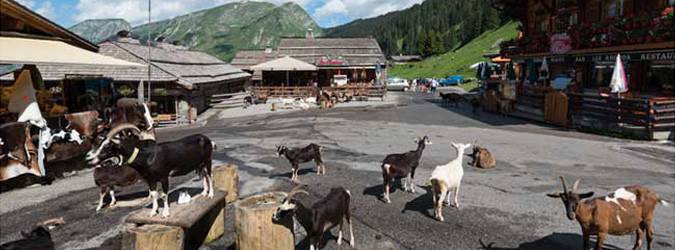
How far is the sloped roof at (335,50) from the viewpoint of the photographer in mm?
48947

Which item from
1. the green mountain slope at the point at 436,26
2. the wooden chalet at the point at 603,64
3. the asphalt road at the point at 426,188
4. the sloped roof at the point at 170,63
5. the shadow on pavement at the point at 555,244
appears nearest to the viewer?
the shadow on pavement at the point at 555,244

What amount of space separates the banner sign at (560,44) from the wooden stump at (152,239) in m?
26.4

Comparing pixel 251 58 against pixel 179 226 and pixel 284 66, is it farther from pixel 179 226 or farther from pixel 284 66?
pixel 179 226

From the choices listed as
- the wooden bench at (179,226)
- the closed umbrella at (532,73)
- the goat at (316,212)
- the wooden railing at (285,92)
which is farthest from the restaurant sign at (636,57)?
the wooden railing at (285,92)

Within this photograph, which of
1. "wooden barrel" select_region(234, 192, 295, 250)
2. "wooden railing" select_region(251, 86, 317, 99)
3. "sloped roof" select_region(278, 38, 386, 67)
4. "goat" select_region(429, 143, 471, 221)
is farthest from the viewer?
"sloped roof" select_region(278, 38, 386, 67)

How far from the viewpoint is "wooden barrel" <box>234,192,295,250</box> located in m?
6.22

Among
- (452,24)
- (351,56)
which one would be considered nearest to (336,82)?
(351,56)

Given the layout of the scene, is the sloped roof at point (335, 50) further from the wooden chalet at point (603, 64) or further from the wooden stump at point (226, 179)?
the wooden stump at point (226, 179)

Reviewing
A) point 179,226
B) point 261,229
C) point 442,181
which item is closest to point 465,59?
point 442,181

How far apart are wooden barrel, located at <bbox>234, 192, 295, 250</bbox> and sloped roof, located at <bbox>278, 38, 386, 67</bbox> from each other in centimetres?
4205

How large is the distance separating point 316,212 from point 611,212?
173 inches

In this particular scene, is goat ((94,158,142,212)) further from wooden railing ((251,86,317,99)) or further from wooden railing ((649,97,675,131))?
wooden railing ((251,86,317,99))

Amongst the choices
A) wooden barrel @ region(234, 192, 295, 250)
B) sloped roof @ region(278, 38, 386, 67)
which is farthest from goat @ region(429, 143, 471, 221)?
sloped roof @ region(278, 38, 386, 67)

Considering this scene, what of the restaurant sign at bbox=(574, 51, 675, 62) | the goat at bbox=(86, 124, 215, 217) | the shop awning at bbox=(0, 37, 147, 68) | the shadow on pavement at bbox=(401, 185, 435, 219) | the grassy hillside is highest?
the grassy hillside
